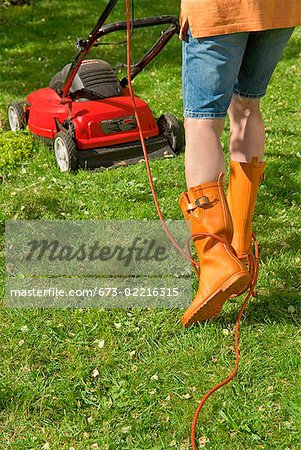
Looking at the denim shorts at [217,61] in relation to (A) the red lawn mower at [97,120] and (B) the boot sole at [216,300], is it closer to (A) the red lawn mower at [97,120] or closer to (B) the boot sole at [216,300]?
(B) the boot sole at [216,300]

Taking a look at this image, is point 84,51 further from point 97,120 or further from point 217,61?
point 217,61

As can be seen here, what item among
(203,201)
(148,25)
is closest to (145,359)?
(203,201)

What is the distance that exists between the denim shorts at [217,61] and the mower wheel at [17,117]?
262 cm

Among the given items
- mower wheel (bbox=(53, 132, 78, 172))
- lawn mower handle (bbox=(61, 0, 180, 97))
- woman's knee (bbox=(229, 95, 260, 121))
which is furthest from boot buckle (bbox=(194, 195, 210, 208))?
mower wheel (bbox=(53, 132, 78, 172))

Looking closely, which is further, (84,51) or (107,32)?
(84,51)

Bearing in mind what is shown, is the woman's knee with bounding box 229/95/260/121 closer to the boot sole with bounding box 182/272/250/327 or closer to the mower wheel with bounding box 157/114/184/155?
the boot sole with bounding box 182/272/250/327

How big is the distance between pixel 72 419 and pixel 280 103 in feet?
12.2

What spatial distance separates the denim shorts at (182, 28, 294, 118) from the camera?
8.17ft

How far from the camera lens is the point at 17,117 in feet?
16.6

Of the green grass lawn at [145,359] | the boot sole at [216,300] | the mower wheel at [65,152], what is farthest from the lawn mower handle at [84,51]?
the boot sole at [216,300]

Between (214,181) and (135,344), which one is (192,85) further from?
(135,344)

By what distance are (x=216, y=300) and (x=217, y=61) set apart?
871 mm

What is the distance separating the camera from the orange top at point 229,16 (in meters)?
2.45

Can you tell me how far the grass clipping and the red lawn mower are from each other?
0.36 feet
